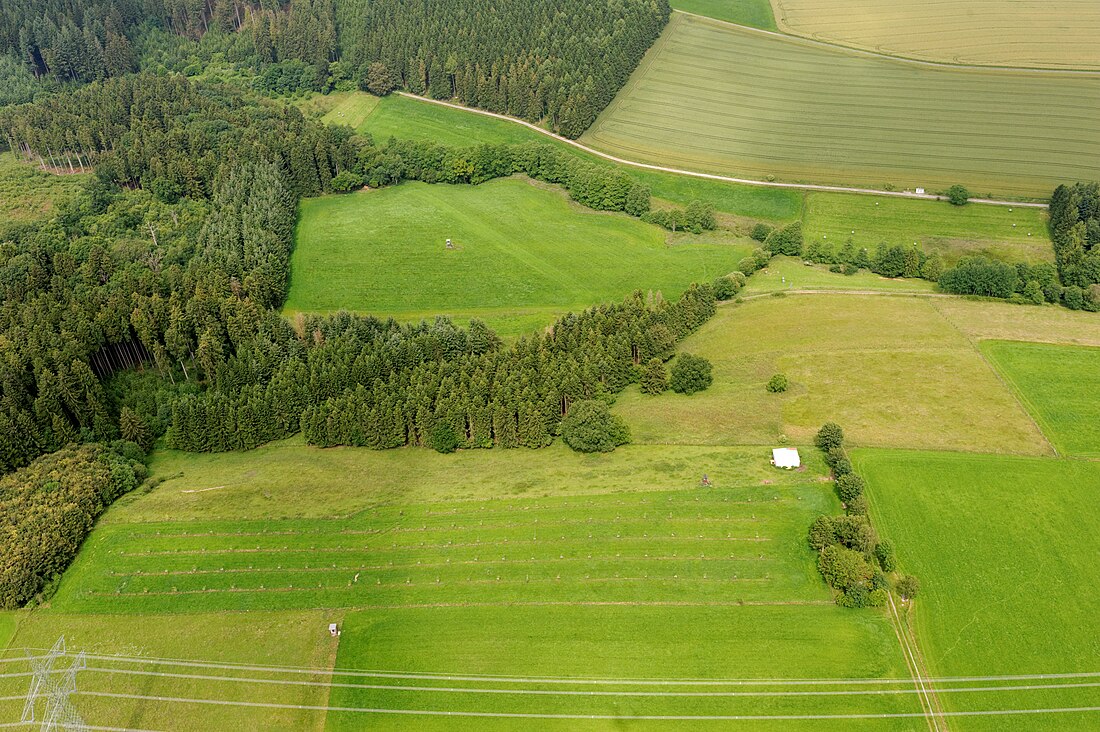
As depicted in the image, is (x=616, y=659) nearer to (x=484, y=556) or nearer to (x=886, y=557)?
(x=484, y=556)

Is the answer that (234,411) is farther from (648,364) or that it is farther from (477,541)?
(648,364)

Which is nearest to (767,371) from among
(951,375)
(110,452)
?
(951,375)

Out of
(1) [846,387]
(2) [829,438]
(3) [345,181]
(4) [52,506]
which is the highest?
(2) [829,438]

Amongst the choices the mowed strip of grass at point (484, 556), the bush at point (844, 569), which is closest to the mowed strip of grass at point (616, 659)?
the mowed strip of grass at point (484, 556)

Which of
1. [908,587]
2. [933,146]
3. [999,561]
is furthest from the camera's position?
[933,146]

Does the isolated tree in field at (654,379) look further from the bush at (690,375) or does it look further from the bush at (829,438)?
the bush at (829,438)

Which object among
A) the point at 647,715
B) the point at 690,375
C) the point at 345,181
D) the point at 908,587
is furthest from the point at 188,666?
the point at 345,181

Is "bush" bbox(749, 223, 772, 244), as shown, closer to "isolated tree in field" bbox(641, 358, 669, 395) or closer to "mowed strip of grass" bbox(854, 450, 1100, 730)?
"isolated tree in field" bbox(641, 358, 669, 395)

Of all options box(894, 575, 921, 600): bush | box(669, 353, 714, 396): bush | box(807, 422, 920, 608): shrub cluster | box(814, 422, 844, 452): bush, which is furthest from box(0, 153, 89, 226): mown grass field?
box(894, 575, 921, 600): bush
